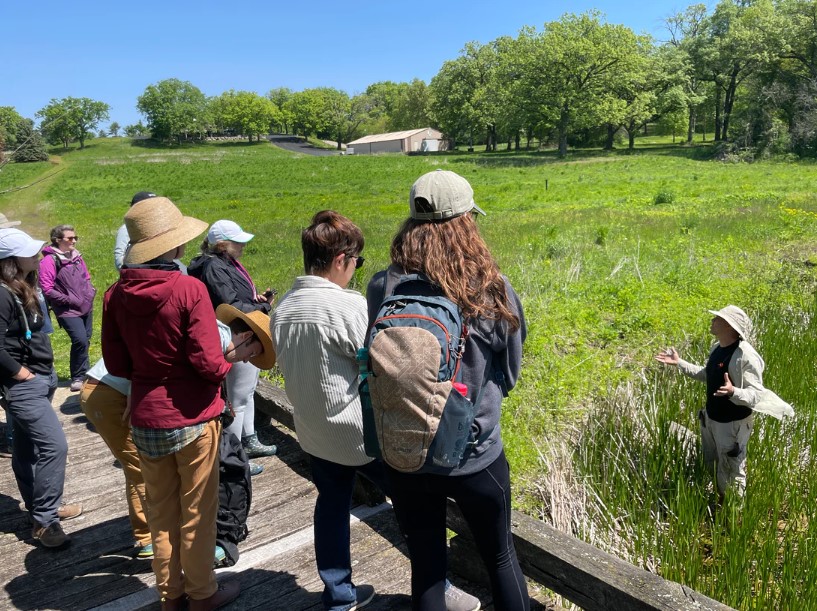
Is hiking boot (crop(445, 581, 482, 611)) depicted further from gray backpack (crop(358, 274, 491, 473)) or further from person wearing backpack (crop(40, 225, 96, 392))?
person wearing backpack (crop(40, 225, 96, 392))

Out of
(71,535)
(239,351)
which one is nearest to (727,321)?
(239,351)

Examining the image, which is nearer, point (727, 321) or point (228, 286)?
point (727, 321)

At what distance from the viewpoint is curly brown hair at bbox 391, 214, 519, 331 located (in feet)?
6.79

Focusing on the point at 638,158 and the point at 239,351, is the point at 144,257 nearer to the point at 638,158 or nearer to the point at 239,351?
the point at 239,351

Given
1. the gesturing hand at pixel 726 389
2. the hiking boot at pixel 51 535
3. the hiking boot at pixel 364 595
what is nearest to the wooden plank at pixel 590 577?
the hiking boot at pixel 364 595

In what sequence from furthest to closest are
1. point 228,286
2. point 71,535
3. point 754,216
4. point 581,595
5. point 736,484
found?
1. point 754,216
2. point 228,286
3. point 71,535
4. point 736,484
5. point 581,595

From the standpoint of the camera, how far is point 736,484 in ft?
11.2

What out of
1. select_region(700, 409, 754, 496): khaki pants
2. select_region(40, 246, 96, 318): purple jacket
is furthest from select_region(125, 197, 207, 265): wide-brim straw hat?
select_region(40, 246, 96, 318): purple jacket

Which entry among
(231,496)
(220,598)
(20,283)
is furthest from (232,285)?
(220,598)

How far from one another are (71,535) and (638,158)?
48.0 m

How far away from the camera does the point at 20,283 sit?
3.49 metres

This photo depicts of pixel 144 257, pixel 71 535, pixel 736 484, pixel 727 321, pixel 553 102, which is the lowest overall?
pixel 71 535

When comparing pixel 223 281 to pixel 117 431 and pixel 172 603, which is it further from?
pixel 172 603

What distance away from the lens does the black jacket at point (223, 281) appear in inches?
163
